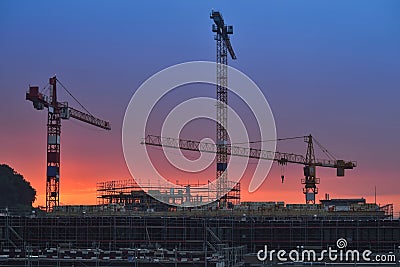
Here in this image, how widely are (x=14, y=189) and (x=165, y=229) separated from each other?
A: 84.2 m

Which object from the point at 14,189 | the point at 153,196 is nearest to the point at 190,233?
the point at 153,196

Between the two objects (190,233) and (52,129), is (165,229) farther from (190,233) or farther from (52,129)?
(52,129)

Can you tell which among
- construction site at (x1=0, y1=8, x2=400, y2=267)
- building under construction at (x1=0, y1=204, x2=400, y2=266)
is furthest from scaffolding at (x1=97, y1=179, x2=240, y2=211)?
building under construction at (x1=0, y1=204, x2=400, y2=266)

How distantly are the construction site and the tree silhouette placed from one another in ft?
128

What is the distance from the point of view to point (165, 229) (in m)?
78.4

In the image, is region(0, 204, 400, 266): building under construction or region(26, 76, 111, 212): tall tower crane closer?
region(0, 204, 400, 266): building under construction

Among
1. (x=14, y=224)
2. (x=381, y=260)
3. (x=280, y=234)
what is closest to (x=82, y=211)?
(x=14, y=224)

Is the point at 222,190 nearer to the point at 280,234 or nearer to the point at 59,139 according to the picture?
the point at 59,139

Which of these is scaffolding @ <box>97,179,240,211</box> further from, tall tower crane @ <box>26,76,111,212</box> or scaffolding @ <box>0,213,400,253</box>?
scaffolding @ <box>0,213,400,253</box>

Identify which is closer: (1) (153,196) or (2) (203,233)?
(2) (203,233)

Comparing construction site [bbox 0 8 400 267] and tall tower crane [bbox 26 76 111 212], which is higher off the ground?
tall tower crane [bbox 26 76 111 212]

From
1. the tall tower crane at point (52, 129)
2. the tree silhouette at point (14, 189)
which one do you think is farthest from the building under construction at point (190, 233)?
the tree silhouette at point (14, 189)

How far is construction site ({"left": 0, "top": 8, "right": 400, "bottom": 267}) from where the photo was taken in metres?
58.7

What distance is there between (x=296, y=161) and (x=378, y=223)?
64.0 m
